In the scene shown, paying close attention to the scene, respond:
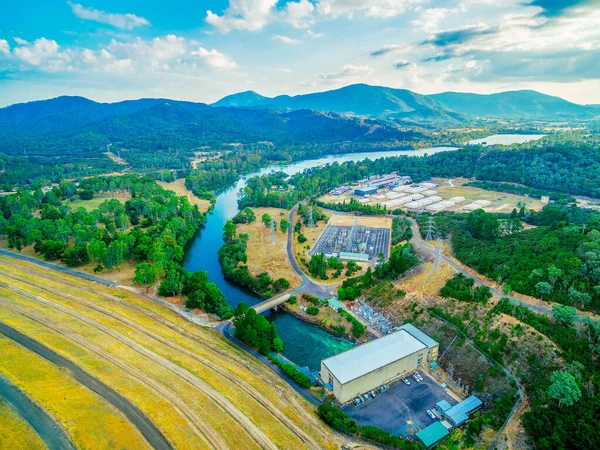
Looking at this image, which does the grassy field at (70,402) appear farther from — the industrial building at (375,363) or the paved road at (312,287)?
the paved road at (312,287)

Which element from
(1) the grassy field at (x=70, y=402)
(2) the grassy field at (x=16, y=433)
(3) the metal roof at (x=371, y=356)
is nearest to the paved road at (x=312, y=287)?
(3) the metal roof at (x=371, y=356)

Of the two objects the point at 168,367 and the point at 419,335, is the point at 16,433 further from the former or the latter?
the point at 419,335

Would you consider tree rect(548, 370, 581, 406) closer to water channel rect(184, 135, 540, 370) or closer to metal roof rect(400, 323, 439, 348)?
metal roof rect(400, 323, 439, 348)

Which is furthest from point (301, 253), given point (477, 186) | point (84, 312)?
point (477, 186)

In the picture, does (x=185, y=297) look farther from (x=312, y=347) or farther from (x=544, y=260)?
(x=544, y=260)

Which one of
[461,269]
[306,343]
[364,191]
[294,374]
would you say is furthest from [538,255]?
[364,191]

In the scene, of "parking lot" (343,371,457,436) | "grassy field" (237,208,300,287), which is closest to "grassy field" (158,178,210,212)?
"grassy field" (237,208,300,287)
